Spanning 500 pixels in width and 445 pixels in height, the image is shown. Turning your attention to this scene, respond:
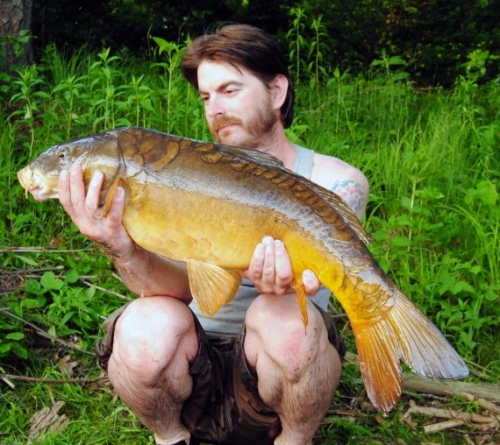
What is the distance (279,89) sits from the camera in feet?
11.1

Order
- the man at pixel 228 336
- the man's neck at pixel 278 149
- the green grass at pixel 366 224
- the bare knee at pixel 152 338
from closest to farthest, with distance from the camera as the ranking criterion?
the man at pixel 228 336, the bare knee at pixel 152 338, the man's neck at pixel 278 149, the green grass at pixel 366 224

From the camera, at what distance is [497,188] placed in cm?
473

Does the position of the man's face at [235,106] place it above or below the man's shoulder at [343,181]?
above

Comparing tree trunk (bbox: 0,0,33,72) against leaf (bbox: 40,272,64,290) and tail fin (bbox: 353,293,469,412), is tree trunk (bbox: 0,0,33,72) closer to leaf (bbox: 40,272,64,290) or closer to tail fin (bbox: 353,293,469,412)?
leaf (bbox: 40,272,64,290)

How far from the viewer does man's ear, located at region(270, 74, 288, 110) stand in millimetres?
3328

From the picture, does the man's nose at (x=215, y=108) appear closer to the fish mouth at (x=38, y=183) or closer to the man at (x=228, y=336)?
the man at (x=228, y=336)

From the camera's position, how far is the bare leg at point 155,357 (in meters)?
2.59

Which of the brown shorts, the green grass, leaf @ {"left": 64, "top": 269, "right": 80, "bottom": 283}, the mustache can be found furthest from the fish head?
leaf @ {"left": 64, "top": 269, "right": 80, "bottom": 283}

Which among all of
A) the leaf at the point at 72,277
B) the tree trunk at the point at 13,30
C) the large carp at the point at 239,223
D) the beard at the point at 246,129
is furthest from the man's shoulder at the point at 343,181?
the tree trunk at the point at 13,30

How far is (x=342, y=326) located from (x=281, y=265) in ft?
5.85

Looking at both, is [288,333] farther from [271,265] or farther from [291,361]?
[271,265]

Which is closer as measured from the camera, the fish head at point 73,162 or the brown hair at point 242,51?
the fish head at point 73,162

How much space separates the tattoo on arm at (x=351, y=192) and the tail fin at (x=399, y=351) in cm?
83

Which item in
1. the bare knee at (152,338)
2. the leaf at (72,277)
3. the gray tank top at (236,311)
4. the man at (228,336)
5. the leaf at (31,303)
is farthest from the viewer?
the leaf at (72,277)
